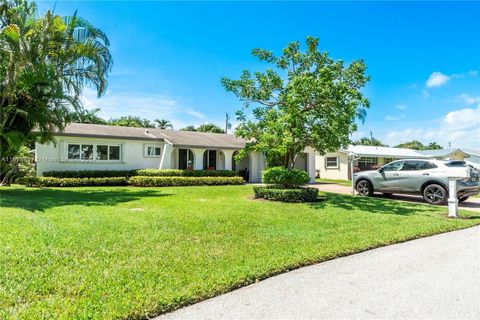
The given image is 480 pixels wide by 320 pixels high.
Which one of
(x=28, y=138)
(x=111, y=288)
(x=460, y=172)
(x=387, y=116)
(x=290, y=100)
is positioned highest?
(x=387, y=116)

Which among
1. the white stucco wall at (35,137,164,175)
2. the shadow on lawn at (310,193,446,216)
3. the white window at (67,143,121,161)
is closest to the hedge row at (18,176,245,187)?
the white stucco wall at (35,137,164,175)

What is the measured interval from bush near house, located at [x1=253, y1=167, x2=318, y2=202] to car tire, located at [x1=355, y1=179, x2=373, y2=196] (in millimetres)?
3775

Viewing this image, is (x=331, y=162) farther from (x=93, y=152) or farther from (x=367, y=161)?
(x=93, y=152)

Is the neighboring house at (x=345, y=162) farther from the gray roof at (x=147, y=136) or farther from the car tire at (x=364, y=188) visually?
the car tire at (x=364, y=188)

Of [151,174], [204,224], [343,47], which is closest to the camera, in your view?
[204,224]

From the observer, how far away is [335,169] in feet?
101

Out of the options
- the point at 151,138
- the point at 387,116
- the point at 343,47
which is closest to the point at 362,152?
the point at 387,116

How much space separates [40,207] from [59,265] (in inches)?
230

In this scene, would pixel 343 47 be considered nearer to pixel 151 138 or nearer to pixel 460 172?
pixel 460 172

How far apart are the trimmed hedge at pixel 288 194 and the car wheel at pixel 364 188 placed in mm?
3860

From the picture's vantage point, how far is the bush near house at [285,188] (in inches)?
474

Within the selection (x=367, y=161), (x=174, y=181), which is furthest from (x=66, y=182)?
(x=367, y=161)

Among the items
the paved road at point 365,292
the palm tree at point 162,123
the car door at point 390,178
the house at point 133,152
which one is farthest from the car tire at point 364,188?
the palm tree at point 162,123

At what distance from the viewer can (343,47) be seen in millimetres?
14625
